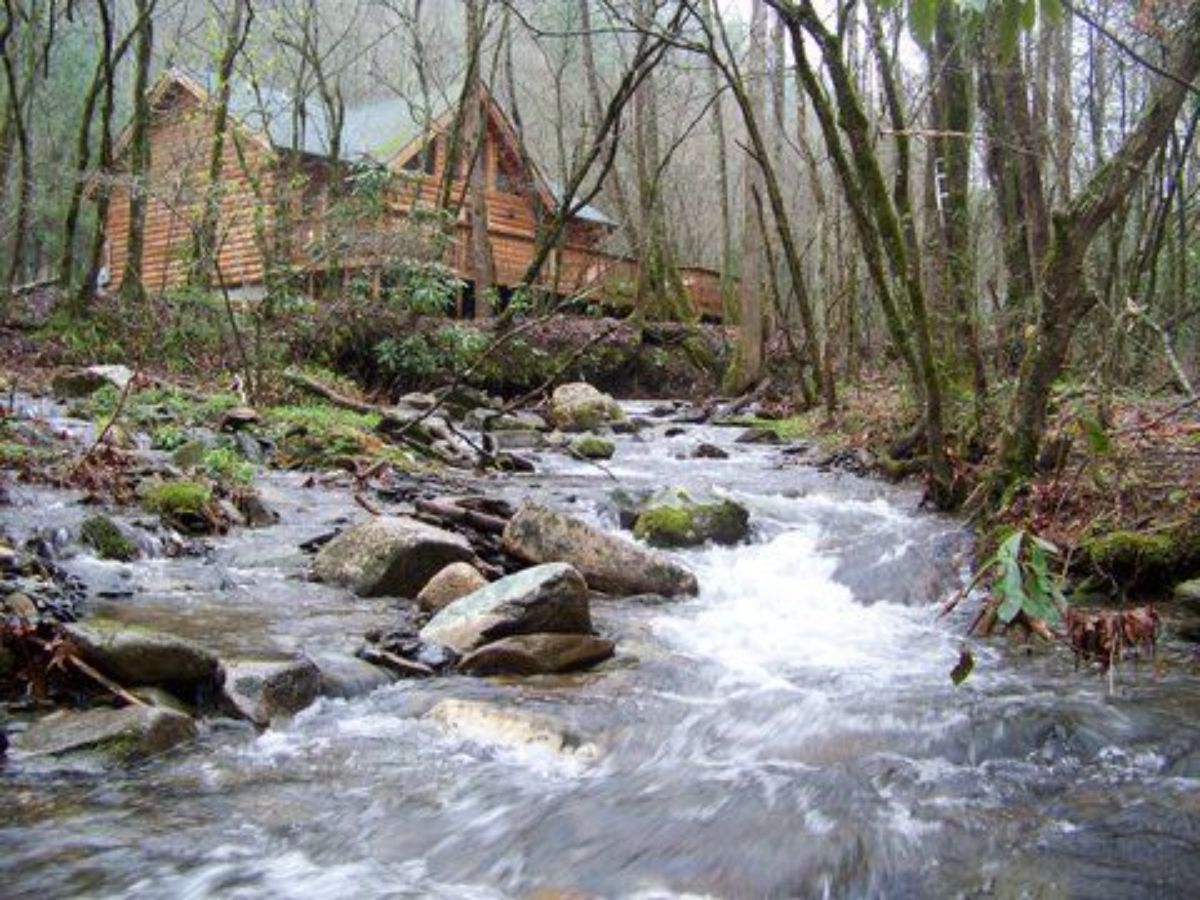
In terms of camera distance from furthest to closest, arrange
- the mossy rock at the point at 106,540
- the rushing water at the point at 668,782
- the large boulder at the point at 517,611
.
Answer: the mossy rock at the point at 106,540, the large boulder at the point at 517,611, the rushing water at the point at 668,782

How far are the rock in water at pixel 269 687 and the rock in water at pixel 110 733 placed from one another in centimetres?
31

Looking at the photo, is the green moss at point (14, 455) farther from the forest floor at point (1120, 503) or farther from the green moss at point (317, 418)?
the forest floor at point (1120, 503)

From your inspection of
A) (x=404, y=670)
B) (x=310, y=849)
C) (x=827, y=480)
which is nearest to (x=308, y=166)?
(x=827, y=480)

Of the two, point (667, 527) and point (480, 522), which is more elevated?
point (480, 522)

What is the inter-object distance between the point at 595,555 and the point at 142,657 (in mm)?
3092

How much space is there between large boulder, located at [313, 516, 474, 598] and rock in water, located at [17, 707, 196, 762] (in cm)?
227

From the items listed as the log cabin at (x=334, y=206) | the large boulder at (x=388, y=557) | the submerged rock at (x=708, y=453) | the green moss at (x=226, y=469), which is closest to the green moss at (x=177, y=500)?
the green moss at (x=226, y=469)

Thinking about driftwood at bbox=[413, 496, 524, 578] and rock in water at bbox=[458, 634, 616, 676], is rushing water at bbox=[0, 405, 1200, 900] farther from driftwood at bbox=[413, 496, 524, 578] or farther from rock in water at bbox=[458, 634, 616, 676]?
driftwood at bbox=[413, 496, 524, 578]

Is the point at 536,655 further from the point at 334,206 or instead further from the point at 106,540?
the point at 334,206

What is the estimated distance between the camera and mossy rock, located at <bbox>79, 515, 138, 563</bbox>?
6.19m

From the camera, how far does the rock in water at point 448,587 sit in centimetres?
573

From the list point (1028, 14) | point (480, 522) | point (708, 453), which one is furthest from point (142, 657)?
point (708, 453)

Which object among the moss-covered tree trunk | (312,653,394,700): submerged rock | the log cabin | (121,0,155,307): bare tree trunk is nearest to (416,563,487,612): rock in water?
(312,653,394,700): submerged rock

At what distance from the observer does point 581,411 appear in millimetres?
16016
